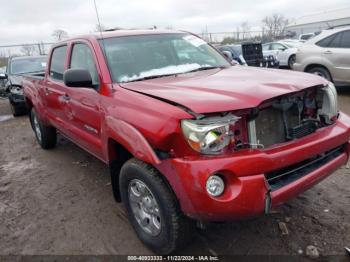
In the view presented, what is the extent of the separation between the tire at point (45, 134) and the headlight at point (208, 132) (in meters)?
3.96

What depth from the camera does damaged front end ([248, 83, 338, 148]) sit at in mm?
2621

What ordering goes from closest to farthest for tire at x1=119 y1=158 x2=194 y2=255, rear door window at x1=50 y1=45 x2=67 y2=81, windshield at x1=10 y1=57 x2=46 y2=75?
tire at x1=119 y1=158 x2=194 y2=255, rear door window at x1=50 y1=45 x2=67 y2=81, windshield at x1=10 y1=57 x2=46 y2=75

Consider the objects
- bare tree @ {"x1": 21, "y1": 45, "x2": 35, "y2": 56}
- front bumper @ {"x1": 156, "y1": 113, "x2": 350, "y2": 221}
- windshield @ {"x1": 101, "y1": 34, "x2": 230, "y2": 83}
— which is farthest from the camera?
bare tree @ {"x1": 21, "y1": 45, "x2": 35, "y2": 56}

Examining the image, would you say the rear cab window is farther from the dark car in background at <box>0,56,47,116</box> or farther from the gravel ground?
the dark car in background at <box>0,56,47,116</box>

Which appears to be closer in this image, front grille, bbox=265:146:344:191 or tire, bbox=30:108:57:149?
front grille, bbox=265:146:344:191

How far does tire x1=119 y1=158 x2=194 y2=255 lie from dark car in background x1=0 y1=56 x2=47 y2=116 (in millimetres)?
7235

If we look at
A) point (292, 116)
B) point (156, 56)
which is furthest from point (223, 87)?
point (156, 56)

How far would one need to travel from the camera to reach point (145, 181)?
104 inches

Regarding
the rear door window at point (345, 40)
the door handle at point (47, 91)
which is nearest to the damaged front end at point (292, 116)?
the door handle at point (47, 91)

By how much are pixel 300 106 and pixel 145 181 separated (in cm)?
138

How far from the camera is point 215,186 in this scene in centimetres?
232

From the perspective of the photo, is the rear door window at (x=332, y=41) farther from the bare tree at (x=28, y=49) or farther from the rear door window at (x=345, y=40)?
the bare tree at (x=28, y=49)

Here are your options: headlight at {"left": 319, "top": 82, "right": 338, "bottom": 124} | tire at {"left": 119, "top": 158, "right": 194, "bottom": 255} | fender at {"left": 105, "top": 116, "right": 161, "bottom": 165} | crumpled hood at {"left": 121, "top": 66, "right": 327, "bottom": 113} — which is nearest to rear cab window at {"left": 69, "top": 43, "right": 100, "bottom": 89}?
crumpled hood at {"left": 121, "top": 66, "right": 327, "bottom": 113}

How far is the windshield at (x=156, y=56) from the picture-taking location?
3.46 metres
